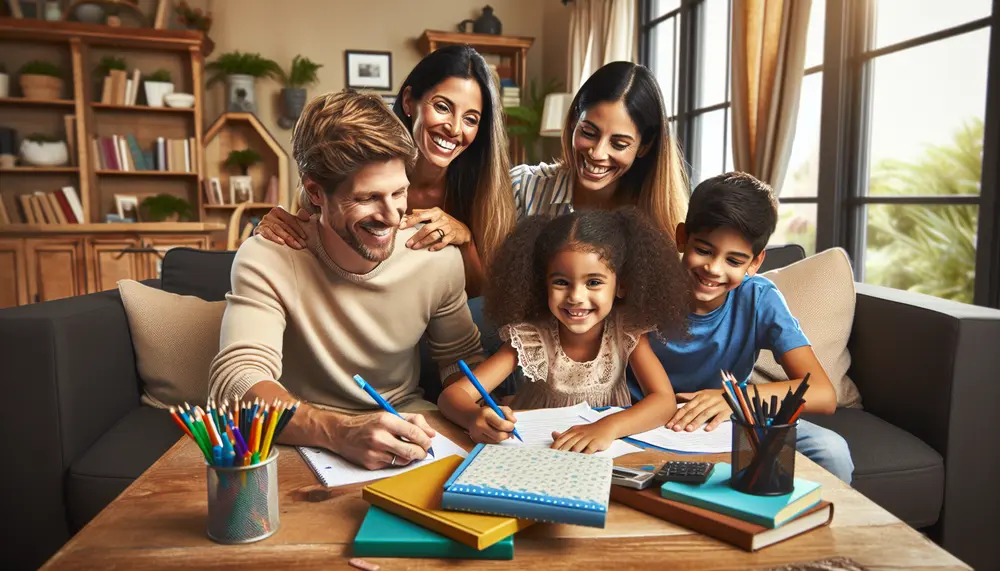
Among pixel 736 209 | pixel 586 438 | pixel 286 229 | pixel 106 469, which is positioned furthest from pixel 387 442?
pixel 106 469

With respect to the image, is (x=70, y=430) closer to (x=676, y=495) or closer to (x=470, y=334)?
(x=470, y=334)

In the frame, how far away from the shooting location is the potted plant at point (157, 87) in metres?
4.89

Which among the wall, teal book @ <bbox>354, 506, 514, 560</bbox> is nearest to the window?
teal book @ <bbox>354, 506, 514, 560</bbox>

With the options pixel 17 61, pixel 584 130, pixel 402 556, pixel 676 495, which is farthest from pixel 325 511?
pixel 17 61

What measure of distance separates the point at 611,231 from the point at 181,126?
4781 millimetres

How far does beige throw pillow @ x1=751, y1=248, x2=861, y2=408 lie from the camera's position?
1.92 m

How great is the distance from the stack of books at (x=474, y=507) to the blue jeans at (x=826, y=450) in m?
0.72

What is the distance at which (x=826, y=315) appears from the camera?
1930mm

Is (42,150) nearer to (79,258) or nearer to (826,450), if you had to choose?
(79,258)

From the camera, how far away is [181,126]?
17.1ft

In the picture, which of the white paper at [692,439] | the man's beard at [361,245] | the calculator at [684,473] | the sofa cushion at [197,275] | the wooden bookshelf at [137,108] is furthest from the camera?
the wooden bookshelf at [137,108]

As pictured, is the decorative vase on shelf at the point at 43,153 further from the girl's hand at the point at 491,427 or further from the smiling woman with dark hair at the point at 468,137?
the girl's hand at the point at 491,427

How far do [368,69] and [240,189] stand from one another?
4.60 feet

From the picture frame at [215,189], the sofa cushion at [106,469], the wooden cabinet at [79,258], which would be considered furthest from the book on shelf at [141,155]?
the sofa cushion at [106,469]
